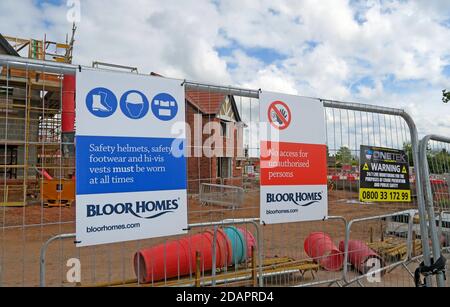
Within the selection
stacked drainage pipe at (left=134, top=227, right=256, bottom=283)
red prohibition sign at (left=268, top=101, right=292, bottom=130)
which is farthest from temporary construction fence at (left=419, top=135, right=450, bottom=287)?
stacked drainage pipe at (left=134, top=227, right=256, bottom=283)

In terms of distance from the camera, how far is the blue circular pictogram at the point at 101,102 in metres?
2.73

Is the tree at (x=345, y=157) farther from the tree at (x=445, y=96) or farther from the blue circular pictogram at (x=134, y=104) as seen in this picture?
the tree at (x=445, y=96)

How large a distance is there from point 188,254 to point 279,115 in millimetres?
2927

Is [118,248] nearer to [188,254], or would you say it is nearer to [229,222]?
[188,254]

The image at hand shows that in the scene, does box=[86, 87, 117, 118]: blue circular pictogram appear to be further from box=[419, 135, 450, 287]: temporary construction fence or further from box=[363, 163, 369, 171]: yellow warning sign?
box=[419, 135, 450, 287]: temporary construction fence

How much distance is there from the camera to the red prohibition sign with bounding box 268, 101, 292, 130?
11.7ft

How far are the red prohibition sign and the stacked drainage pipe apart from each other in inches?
80.7

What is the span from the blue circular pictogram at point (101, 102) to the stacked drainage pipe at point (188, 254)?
9.38 ft

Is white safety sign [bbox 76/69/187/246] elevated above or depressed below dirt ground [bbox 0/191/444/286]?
above

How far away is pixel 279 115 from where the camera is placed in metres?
3.62

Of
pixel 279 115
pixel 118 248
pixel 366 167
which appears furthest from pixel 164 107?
pixel 118 248
